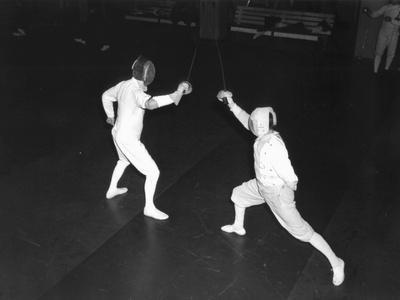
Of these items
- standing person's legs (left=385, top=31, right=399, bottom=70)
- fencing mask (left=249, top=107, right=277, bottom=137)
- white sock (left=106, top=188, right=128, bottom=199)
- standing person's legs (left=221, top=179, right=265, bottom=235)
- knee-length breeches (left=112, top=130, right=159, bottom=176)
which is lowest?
white sock (left=106, top=188, right=128, bottom=199)

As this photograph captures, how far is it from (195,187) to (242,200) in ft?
4.43

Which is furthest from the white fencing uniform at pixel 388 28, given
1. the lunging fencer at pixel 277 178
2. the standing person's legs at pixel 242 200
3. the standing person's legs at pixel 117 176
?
the standing person's legs at pixel 117 176

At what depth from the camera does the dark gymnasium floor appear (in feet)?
15.2

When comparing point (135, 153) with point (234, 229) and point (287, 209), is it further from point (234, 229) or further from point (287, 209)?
point (287, 209)

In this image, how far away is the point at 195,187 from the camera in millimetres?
6203

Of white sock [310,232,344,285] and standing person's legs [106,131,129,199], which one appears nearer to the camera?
white sock [310,232,344,285]

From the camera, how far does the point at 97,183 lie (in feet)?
20.5

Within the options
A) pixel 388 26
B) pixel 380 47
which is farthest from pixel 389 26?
pixel 380 47

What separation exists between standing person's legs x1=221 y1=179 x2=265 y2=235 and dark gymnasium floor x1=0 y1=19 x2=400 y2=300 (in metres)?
0.11

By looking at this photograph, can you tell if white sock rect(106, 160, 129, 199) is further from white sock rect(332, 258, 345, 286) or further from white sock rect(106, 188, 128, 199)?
white sock rect(332, 258, 345, 286)

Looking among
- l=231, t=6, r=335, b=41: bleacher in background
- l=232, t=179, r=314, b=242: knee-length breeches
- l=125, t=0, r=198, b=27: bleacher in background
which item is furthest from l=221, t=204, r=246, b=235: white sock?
l=125, t=0, r=198, b=27: bleacher in background

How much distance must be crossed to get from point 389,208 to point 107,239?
3246 millimetres

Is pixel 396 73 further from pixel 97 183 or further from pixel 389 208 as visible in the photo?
pixel 97 183

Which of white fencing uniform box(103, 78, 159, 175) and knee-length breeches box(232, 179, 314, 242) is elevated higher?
white fencing uniform box(103, 78, 159, 175)
